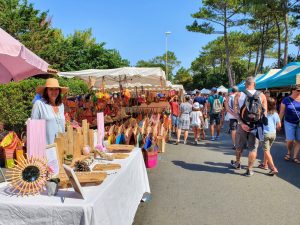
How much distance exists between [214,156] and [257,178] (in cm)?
200

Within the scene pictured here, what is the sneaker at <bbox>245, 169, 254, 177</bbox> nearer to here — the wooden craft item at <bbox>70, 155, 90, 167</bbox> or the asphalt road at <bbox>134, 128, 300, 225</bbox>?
the asphalt road at <bbox>134, 128, 300, 225</bbox>

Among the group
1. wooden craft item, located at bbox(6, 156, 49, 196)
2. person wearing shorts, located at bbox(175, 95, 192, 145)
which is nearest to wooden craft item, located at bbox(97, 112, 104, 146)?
wooden craft item, located at bbox(6, 156, 49, 196)

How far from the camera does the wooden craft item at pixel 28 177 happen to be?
231 centimetres

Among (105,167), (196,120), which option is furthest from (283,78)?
(105,167)

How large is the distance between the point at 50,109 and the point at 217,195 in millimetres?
2757

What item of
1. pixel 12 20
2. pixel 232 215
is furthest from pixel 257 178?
pixel 12 20

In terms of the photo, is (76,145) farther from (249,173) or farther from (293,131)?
(293,131)

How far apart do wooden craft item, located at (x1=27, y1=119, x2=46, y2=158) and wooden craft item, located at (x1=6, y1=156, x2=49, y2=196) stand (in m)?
0.11

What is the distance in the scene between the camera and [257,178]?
542 centimetres

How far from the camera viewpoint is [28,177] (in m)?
2.36

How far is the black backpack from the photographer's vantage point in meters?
5.25

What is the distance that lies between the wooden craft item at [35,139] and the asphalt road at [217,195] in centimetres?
167

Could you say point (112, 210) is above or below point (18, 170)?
below

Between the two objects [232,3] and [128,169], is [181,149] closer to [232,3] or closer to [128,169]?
[128,169]
